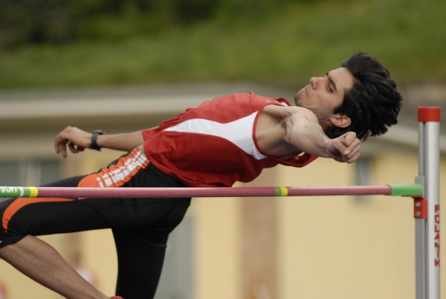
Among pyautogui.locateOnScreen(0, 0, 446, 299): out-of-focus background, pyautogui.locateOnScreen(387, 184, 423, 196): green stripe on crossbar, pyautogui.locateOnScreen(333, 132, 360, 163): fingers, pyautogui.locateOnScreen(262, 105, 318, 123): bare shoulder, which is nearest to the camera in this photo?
pyautogui.locateOnScreen(333, 132, 360, 163): fingers

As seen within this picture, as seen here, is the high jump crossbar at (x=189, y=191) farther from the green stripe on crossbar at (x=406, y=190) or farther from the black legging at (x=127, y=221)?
the black legging at (x=127, y=221)

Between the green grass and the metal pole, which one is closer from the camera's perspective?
the metal pole

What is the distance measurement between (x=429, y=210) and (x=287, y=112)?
3.26 ft

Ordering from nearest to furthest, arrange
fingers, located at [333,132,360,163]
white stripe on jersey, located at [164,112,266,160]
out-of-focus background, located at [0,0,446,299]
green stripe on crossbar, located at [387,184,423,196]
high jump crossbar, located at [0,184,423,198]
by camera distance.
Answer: fingers, located at [333,132,360,163] → high jump crossbar, located at [0,184,423,198] → white stripe on jersey, located at [164,112,266,160] → green stripe on crossbar, located at [387,184,423,196] → out-of-focus background, located at [0,0,446,299]

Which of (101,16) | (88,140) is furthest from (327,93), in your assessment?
(101,16)

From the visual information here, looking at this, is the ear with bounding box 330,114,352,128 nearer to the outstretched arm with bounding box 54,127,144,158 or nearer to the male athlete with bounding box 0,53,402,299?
the male athlete with bounding box 0,53,402,299

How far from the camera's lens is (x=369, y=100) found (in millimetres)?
3260

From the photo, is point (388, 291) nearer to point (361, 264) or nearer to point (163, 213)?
point (361, 264)

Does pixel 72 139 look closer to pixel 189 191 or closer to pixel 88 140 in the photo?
pixel 88 140

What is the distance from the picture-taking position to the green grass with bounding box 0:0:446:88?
82.4 feet

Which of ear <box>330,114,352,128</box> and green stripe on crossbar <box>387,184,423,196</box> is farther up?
ear <box>330,114,352,128</box>

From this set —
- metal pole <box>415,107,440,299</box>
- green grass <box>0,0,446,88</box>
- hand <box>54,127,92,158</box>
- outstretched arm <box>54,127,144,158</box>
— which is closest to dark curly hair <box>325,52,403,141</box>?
metal pole <box>415,107,440,299</box>

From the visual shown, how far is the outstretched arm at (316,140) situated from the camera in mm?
2746

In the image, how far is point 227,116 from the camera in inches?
131
